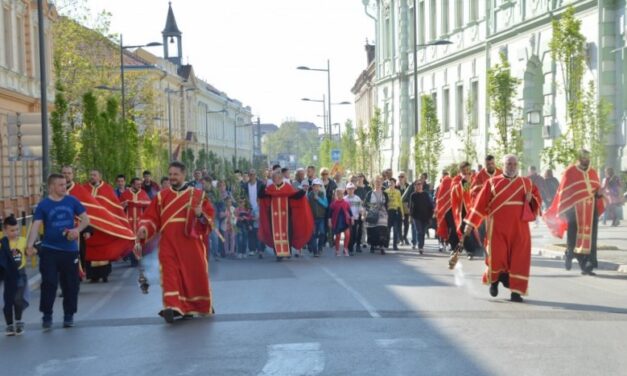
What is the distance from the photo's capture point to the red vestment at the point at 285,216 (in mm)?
23297

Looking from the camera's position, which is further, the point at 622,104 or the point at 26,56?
the point at 26,56

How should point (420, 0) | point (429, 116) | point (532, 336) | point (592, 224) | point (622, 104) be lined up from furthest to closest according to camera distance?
→ 1. point (420, 0)
2. point (429, 116)
3. point (622, 104)
4. point (592, 224)
5. point (532, 336)

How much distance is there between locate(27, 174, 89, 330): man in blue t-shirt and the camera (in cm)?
1253

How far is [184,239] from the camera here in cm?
1266

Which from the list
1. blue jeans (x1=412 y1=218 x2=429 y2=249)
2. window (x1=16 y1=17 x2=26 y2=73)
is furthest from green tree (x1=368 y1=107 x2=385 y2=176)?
blue jeans (x1=412 y1=218 x2=429 y2=249)

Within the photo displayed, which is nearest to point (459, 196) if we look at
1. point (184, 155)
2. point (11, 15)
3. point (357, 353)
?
point (357, 353)

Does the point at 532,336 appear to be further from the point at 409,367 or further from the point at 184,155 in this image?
the point at 184,155

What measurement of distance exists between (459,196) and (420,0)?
33.3m

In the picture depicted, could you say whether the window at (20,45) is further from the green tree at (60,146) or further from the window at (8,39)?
the green tree at (60,146)

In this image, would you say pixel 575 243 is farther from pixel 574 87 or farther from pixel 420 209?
pixel 574 87

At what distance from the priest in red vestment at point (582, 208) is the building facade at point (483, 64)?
9849 mm

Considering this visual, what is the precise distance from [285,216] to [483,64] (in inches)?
841

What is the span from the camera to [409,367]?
8.89 m

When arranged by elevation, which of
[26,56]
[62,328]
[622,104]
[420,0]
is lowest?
[62,328]
